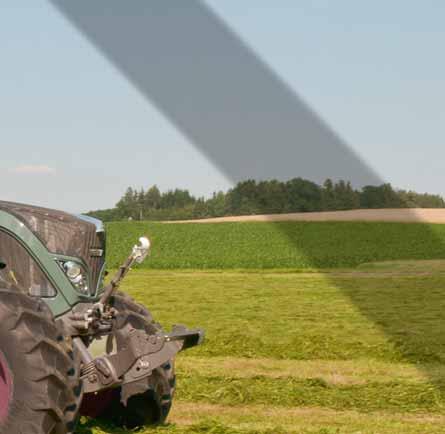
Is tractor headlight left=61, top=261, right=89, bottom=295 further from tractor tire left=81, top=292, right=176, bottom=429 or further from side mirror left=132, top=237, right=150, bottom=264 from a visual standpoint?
tractor tire left=81, top=292, right=176, bottom=429

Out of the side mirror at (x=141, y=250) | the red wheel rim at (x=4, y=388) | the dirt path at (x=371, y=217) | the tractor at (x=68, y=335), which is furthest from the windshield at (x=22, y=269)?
the dirt path at (x=371, y=217)

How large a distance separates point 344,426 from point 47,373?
9.04ft

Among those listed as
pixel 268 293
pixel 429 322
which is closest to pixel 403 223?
pixel 268 293

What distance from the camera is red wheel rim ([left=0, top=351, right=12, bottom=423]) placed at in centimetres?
546

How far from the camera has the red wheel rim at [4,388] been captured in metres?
5.46

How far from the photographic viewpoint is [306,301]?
18.1m

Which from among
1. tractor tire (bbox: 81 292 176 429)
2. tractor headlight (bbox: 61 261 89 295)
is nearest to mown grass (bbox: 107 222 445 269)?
tractor tire (bbox: 81 292 176 429)

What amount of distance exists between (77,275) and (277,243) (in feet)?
136

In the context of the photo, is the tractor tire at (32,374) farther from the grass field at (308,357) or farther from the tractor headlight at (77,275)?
the grass field at (308,357)

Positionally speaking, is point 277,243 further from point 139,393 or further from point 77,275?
point 77,275

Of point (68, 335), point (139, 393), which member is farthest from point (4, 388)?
point (139, 393)

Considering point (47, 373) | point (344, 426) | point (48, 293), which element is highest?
point (48, 293)

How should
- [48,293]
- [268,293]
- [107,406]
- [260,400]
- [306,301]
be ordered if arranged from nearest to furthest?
1. [48,293]
2. [107,406]
3. [260,400]
4. [306,301]
5. [268,293]

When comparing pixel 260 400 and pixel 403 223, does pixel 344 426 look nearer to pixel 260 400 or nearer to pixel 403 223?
pixel 260 400
